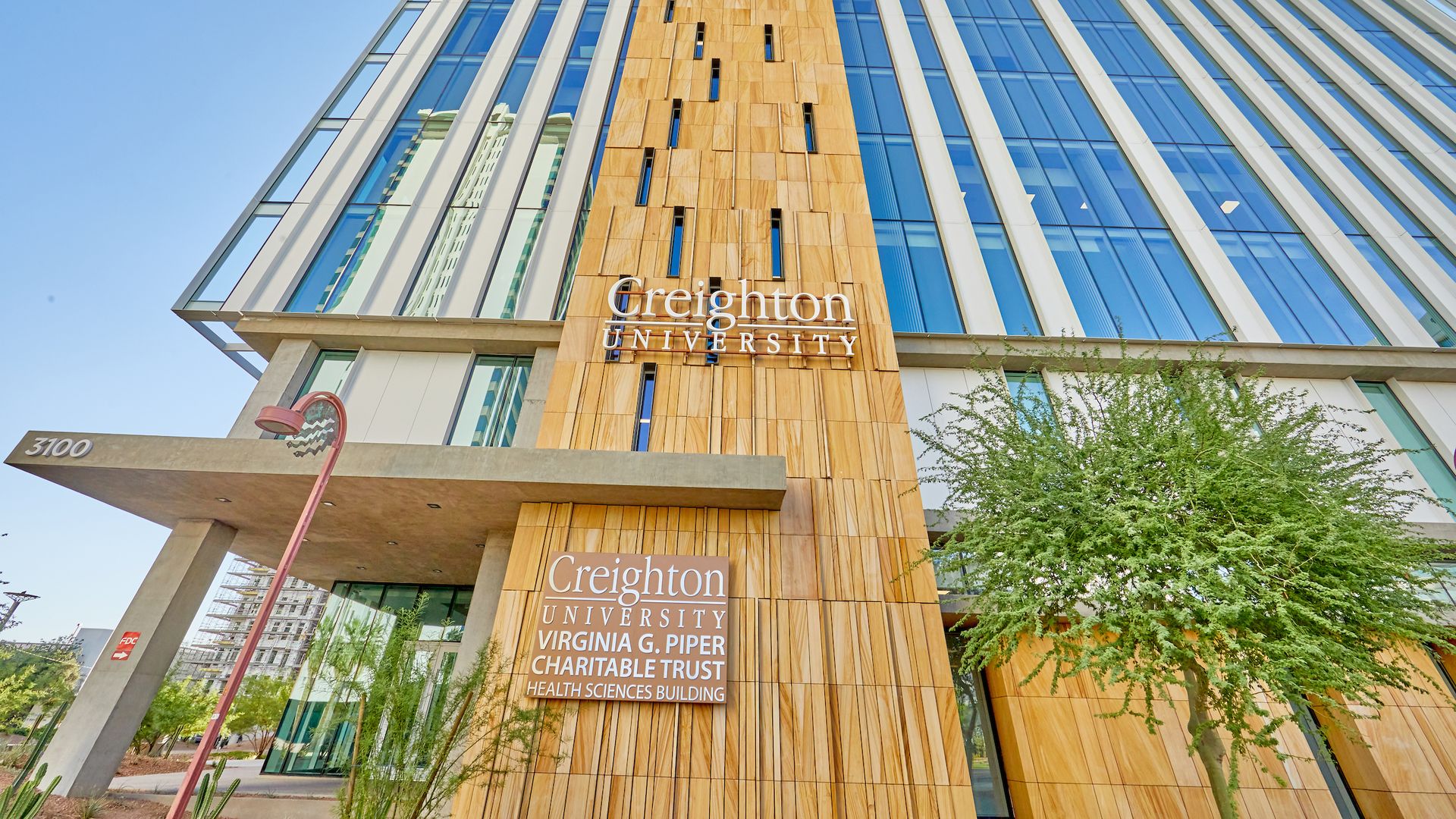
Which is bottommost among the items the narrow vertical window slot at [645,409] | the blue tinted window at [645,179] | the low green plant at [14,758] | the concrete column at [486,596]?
the low green plant at [14,758]

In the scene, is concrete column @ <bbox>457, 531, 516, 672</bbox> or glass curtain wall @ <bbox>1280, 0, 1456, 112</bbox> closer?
concrete column @ <bbox>457, 531, 516, 672</bbox>

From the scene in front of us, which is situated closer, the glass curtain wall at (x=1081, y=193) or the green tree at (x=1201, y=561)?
the green tree at (x=1201, y=561)

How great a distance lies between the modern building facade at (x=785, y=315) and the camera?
9.72 metres

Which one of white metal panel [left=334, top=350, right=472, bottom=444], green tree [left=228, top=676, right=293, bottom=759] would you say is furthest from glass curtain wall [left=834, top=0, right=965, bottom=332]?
green tree [left=228, top=676, right=293, bottom=759]

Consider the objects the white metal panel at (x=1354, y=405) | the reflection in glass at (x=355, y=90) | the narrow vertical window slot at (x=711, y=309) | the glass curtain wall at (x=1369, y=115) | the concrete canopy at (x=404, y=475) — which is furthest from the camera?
the glass curtain wall at (x=1369, y=115)

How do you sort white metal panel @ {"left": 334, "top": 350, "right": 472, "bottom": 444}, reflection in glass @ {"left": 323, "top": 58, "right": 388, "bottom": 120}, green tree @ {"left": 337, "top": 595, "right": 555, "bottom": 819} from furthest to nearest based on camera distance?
reflection in glass @ {"left": 323, "top": 58, "right": 388, "bottom": 120}, white metal panel @ {"left": 334, "top": 350, "right": 472, "bottom": 444}, green tree @ {"left": 337, "top": 595, "right": 555, "bottom": 819}

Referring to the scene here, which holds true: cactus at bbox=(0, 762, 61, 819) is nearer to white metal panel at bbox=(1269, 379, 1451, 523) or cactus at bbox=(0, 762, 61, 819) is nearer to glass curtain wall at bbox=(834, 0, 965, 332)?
glass curtain wall at bbox=(834, 0, 965, 332)

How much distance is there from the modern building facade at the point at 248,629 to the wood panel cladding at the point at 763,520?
7644cm

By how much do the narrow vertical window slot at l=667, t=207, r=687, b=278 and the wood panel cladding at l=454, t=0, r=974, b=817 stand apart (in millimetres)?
186

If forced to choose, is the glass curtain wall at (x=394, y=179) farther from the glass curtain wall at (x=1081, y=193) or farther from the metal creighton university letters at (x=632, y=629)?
the glass curtain wall at (x=1081, y=193)

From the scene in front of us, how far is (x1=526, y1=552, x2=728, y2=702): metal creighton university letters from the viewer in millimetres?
9031

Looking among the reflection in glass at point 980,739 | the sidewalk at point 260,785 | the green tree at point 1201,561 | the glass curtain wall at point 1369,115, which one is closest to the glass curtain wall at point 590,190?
the green tree at point 1201,561

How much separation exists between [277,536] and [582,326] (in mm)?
7893

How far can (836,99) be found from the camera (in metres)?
17.0
